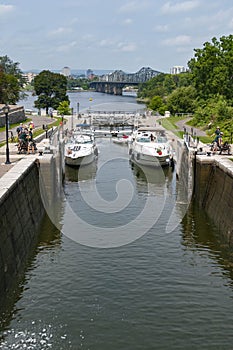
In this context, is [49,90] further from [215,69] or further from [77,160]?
[77,160]

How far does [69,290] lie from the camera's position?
637 inches

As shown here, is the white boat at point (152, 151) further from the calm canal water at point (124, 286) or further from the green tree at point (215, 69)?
the green tree at point (215, 69)

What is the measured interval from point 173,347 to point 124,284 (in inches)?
155

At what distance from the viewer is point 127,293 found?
52.4ft

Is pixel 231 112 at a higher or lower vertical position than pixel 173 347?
higher

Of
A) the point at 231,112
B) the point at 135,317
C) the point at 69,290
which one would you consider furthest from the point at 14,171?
the point at 231,112

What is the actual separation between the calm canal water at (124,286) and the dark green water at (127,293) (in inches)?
1.0

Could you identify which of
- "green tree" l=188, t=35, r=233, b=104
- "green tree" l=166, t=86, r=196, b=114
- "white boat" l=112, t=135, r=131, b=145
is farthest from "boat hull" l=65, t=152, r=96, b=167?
"green tree" l=166, t=86, r=196, b=114

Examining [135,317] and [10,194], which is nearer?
[135,317]

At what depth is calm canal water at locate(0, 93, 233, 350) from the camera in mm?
13430

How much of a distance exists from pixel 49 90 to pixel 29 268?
81027mm

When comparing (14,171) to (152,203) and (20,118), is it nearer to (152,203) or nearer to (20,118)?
(152,203)

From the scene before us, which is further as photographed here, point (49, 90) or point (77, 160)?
point (49, 90)

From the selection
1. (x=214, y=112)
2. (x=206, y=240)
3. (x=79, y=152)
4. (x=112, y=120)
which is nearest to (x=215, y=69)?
(x=214, y=112)
